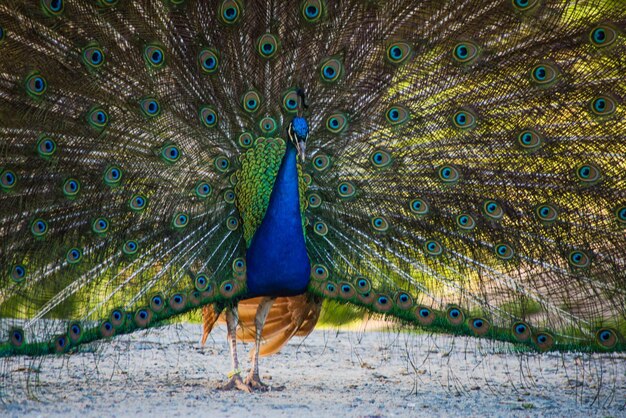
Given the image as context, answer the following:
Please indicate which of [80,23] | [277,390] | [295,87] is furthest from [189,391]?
[80,23]

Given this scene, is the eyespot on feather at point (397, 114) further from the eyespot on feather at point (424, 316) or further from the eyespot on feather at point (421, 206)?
the eyespot on feather at point (424, 316)

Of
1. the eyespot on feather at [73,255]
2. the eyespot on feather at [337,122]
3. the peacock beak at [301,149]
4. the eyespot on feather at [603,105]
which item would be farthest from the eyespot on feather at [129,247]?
the eyespot on feather at [603,105]

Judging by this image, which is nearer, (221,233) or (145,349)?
(221,233)

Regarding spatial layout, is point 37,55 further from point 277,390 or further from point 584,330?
point 584,330

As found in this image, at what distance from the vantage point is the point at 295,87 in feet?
15.9

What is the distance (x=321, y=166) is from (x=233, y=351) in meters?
1.28

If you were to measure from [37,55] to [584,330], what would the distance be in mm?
3349

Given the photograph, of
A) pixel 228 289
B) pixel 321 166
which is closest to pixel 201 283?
pixel 228 289

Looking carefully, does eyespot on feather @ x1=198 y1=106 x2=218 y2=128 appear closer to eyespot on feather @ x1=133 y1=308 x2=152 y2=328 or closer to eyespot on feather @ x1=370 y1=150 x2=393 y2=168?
eyespot on feather @ x1=370 y1=150 x2=393 y2=168

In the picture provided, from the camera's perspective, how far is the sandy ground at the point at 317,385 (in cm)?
481

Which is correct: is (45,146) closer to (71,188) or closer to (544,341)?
(71,188)

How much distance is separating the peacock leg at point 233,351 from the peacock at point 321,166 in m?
0.19

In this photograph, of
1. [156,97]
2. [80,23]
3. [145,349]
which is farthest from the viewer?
[145,349]

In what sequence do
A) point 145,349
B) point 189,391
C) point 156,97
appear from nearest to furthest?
point 156,97 < point 189,391 < point 145,349
